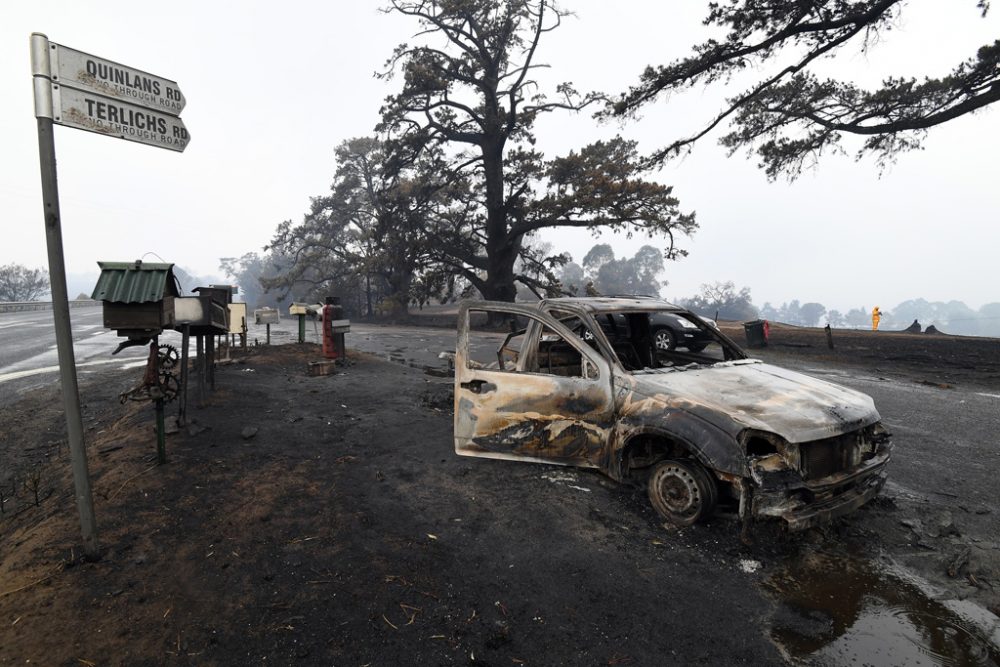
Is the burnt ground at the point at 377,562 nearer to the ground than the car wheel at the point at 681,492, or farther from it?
nearer to the ground

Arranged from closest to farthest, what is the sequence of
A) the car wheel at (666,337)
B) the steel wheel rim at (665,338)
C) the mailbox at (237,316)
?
the mailbox at (237,316) → the car wheel at (666,337) → the steel wheel rim at (665,338)

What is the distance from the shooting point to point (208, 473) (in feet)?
15.0

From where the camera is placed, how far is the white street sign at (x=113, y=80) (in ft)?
9.23

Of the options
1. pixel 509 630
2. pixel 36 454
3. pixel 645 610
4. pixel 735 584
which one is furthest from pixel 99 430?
pixel 735 584

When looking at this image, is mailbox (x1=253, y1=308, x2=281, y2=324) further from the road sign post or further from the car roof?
the car roof

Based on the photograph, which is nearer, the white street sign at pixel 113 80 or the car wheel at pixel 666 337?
the white street sign at pixel 113 80

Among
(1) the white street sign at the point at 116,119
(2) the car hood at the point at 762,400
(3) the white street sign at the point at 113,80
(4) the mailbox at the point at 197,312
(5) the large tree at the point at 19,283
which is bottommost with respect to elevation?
(5) the large tree at the point at 19,283

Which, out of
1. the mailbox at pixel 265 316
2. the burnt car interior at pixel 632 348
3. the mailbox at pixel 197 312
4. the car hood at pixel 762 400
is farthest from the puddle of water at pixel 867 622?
the mailbox at pixel 265 316

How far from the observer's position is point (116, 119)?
3.04 m

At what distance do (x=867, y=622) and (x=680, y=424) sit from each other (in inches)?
59.2

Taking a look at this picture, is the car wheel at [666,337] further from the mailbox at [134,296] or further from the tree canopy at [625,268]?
the tree canopy at [625,268]

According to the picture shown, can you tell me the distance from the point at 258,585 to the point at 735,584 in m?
3.11

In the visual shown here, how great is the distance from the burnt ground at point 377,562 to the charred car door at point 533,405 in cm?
38

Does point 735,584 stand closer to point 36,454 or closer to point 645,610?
point 645,610
